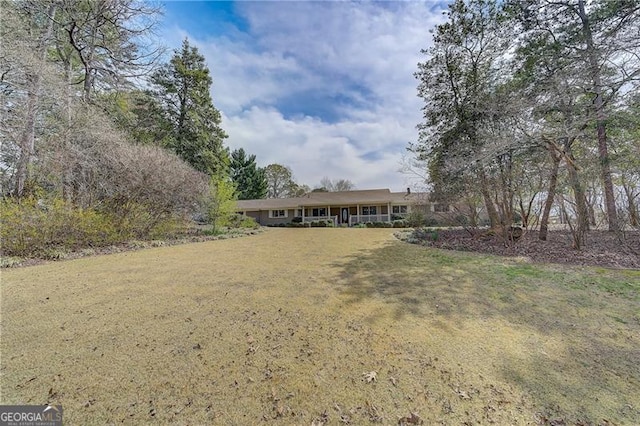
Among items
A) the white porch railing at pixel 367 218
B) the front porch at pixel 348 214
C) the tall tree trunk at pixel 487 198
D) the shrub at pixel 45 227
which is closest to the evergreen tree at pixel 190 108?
the front porch at pixel 348 214

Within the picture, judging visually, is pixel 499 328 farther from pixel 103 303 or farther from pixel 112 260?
pixel 112 260

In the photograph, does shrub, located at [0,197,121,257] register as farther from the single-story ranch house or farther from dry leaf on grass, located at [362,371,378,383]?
the single-story ranch house

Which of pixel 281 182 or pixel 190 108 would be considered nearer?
pixel 190 108

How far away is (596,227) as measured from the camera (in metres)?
8.71

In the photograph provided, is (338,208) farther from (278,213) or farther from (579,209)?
(579,209)

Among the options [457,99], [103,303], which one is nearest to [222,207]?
[103,303]

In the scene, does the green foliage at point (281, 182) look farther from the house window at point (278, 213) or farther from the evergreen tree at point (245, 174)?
the house window at point (278, 213)

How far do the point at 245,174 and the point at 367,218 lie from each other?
19.0m

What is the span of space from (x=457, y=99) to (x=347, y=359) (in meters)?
13.4

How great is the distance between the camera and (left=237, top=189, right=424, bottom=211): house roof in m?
26.8

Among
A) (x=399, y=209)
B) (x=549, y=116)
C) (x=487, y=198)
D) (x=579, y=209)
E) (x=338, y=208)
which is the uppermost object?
(x=549, y=116)

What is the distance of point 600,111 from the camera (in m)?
7.03

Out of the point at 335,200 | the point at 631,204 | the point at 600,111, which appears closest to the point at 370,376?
the point at 600,111

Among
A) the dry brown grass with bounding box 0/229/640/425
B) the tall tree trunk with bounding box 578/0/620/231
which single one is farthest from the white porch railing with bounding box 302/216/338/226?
the dry brown grass with bounding box 0/229/640/425
